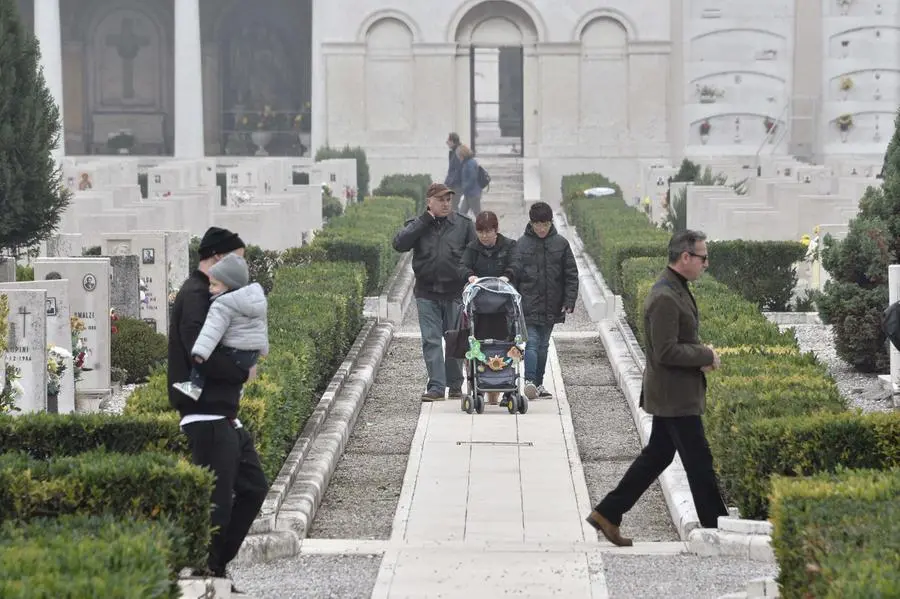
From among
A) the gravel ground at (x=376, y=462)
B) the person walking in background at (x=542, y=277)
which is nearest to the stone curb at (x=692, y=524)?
A: the person walking in background at (x=542, y=277)

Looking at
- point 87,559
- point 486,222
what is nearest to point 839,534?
point 87,559

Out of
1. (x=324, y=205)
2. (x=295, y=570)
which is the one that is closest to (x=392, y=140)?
(x=324, y=205)

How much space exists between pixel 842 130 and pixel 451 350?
31.2 m

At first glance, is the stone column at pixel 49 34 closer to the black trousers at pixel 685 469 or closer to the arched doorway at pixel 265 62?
the arched doorway at pixel 265 62

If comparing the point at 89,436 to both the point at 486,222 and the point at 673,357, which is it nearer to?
the point at 673,357

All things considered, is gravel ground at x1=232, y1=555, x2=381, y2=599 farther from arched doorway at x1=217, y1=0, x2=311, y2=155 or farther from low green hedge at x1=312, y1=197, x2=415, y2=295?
arched doorway at x1=217, y1=0, x2=311, y2=155

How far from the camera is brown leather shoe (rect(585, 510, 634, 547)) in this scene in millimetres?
9094

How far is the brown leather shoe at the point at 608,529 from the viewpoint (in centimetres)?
909

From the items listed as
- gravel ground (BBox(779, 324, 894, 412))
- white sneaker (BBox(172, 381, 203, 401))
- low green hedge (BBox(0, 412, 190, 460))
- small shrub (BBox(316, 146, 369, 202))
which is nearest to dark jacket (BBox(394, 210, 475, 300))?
gravel ground (BBox(779, 324, 894, 412))

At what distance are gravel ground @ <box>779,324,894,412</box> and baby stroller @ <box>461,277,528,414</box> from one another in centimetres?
220

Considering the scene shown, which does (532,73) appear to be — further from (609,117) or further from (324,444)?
(324,444)

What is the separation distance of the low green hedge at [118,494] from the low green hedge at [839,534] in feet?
7.36

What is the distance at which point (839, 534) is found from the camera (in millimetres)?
6359

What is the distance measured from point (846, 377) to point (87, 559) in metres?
10.0
